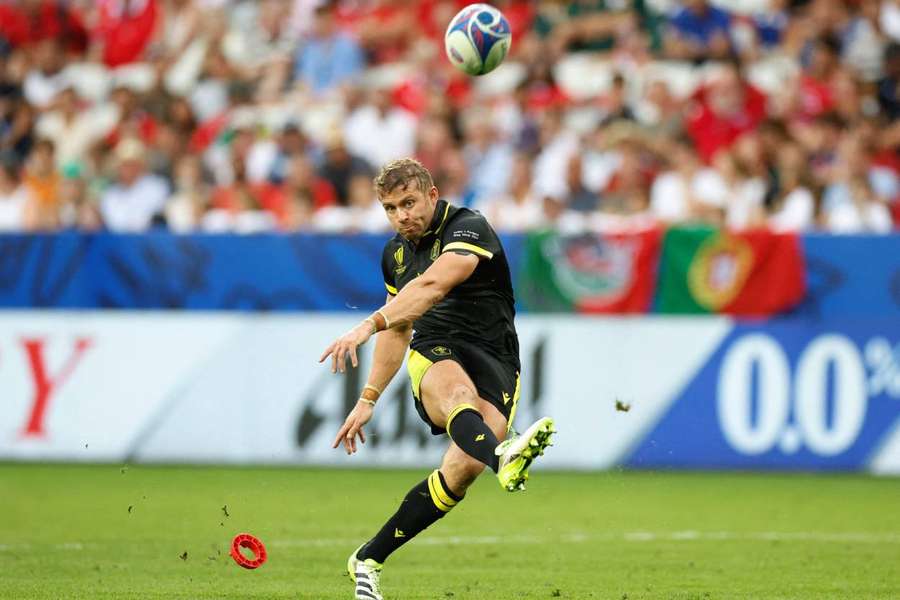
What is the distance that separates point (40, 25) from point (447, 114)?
7.04 metres

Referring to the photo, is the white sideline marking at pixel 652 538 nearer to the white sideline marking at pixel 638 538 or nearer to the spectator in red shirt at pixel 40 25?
the white sideline marking at pixel 638 538

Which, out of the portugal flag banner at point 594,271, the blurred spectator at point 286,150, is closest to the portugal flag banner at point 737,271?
the portugal flag banner at point 594,271

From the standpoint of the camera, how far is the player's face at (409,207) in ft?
25.1

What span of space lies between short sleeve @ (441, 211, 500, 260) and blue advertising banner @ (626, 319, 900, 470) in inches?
281

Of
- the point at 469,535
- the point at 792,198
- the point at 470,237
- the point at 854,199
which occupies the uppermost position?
the point at 792,198

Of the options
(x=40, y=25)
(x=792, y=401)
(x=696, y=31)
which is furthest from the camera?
(x=40, y=25)

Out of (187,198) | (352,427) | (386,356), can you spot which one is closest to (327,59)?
(187,198)

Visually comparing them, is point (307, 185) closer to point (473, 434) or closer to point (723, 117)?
point (723, 117)

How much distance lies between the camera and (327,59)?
20.4 m

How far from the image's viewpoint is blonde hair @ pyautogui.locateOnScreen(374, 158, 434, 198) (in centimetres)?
762

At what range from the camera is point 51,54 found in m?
21.5

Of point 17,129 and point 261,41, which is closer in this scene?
point 17,129

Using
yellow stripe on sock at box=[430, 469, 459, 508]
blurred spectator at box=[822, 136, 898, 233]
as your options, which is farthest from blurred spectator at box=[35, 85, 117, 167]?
yellow stripe on sock at box=[430, 469, 459, 508]

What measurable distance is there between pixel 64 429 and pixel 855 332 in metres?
7.62
